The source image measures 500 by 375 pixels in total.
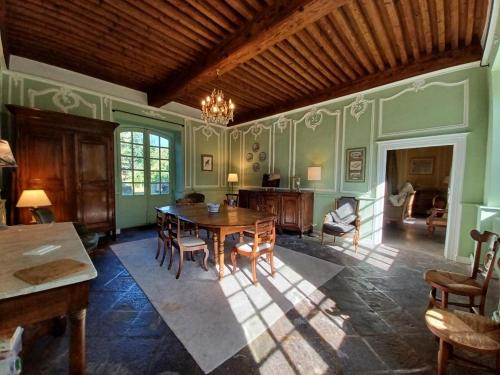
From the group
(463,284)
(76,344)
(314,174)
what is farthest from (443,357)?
(314,174)

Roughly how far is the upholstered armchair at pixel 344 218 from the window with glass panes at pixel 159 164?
4.16 metres

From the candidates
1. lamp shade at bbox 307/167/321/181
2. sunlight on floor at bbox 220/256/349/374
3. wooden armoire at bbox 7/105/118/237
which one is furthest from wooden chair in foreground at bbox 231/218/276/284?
wooden armoire at bbox 7/105/118/237

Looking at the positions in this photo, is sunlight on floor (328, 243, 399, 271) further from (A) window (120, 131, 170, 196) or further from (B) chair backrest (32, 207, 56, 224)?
(A) window (120, 131, 170, 196)

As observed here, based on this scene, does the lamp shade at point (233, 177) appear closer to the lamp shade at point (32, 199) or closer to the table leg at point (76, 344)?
the lamp shade at point (32, 199)

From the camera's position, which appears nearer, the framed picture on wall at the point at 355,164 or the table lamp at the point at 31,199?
the table lamp at the point at 31,199

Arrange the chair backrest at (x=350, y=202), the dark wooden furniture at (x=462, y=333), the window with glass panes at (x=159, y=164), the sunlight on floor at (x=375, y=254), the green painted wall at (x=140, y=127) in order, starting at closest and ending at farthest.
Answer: the dark wooden furniture at (x=462, y=333) → the sunlight on floor at (x=375, y=254) → the green painted wall at (x=140, y=127) → the chair backrest at (x=350, y=202) → the window with glass panes at (x=159, y=164)

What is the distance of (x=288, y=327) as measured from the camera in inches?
70.9

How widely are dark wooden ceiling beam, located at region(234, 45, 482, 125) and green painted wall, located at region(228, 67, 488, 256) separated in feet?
0.50

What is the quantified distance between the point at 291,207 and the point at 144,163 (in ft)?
12.2

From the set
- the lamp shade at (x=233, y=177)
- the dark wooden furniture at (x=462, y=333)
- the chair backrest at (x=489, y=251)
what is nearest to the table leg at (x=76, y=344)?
the dark wooden furniture at (x=462, y=333)

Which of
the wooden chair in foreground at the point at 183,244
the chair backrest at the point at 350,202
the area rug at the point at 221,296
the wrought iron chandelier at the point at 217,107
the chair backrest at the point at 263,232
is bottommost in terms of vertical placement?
the area rug at the point at 221,296

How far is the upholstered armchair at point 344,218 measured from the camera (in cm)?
385

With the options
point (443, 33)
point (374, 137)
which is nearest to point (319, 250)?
point (374, 137)

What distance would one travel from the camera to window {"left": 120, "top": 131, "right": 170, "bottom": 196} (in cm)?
495
